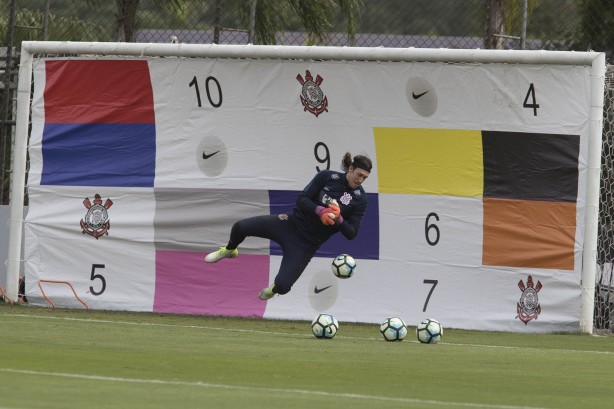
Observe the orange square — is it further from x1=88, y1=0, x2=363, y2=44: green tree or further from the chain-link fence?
x1=88, y1=0, x2=363, y2=44: green tree

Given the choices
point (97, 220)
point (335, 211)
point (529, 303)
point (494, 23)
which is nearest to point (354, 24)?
point (494, 23)

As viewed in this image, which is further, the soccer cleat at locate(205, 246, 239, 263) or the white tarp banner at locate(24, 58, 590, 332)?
the white tarp banner at locate(24, 58, 590, 332)

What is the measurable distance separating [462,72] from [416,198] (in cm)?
176

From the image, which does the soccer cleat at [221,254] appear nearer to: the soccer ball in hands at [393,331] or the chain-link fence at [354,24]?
the soccer ball in hands at [393,331]

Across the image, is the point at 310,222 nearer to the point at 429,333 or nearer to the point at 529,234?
the point at 429,333

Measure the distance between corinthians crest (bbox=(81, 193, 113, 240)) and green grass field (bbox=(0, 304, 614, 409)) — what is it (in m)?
A: 2.71

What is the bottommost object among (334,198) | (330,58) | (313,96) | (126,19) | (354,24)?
(334,198)

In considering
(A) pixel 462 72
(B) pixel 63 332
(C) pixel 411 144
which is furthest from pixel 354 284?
(B) pixel 63 332

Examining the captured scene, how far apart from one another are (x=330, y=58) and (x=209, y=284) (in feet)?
11.4

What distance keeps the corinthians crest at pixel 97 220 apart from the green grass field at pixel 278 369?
2.71 meters

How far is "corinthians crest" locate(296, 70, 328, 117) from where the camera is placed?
1817 cm

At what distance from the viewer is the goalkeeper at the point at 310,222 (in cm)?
1585

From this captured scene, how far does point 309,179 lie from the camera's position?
18219 mm

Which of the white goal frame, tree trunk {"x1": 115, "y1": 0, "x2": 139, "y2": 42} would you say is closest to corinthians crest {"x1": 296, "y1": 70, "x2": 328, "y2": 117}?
the white goal frame
